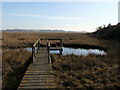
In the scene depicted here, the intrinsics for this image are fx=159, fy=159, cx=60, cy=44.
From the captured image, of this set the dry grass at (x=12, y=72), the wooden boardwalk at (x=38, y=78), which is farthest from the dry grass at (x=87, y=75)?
the dry grass at (x=12, y=72)

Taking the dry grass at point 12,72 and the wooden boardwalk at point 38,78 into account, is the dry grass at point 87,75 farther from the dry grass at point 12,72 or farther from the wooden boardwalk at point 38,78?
the dry grass at point 12,72

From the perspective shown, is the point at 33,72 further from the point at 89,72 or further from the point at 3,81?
the point at 89,72

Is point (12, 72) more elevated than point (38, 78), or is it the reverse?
point (38, 78)

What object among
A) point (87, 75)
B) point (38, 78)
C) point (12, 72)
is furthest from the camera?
point (12, 72)

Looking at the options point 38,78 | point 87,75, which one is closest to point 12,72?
point 38,78

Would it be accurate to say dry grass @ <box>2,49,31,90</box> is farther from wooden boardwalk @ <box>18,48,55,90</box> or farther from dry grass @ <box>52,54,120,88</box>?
dry grass @ <box>52,54,120,88</box>

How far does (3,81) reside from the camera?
304 inches

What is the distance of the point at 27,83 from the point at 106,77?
12.7 ft

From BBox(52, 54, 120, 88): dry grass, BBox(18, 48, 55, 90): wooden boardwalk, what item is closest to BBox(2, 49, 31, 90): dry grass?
BBox(18, 48, 55, 90): wooden boardwalk

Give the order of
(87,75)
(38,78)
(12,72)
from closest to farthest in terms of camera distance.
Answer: (38,78) → (87,75) → (12,72)

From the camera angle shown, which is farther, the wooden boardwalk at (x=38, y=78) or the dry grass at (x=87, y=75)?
the dry grass at (x=87, y=75)

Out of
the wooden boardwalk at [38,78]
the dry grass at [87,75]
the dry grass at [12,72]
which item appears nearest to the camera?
the wooden boardwalk at [38,78]

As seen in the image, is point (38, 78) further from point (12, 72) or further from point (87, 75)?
point (87, 75)

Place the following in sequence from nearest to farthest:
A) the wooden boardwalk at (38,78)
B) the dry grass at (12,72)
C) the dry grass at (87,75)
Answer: the wooden boardwalk at (38,78)
the dry grass at (87,75)
the dry grass at (12,72)
